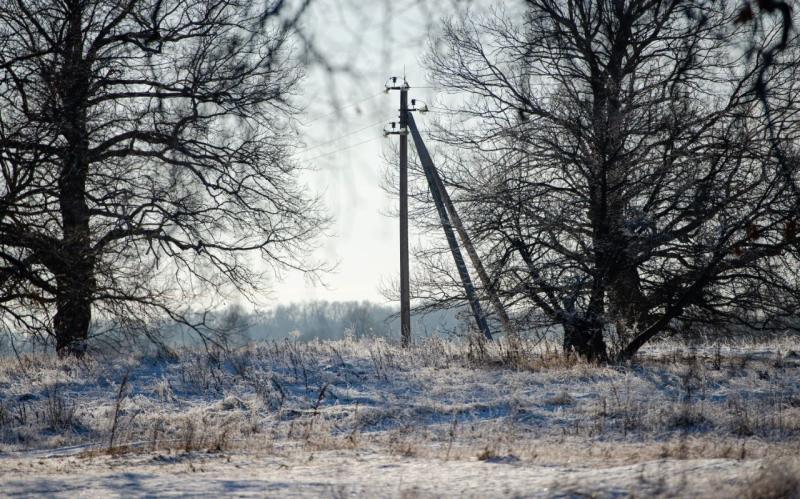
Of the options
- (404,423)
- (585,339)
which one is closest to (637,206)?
(585,339)

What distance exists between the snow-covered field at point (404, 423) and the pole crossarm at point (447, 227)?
0.68 m

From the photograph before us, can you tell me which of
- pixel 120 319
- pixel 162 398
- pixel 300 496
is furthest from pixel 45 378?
pixel 300 496

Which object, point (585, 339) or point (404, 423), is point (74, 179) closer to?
point (404, 423)

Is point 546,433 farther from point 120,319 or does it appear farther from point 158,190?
point 158,190

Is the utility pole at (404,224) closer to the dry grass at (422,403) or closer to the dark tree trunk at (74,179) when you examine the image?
the dry grass at (422,403)

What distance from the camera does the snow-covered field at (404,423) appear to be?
4816mm

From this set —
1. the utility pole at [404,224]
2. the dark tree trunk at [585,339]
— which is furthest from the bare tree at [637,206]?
the utility pole at [404,224]

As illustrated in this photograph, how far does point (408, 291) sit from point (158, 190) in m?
6.77

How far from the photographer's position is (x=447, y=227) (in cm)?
1505

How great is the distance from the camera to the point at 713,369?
10812mm

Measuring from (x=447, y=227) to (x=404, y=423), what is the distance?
7200 millimetres

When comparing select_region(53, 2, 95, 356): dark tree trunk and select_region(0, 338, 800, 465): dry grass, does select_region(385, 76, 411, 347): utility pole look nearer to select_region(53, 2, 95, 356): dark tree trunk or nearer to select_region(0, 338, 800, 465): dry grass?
select_region(0, 338, 800, 465): dry grass

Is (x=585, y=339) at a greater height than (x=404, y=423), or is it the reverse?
(x=585, y=339)

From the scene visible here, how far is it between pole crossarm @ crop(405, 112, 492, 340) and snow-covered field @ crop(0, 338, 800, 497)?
2.23 feet
